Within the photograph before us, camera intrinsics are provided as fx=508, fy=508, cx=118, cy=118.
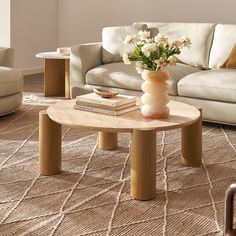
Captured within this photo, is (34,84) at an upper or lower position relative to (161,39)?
lower

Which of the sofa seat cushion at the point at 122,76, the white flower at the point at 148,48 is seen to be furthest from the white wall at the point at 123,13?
the white flower at the point at 148,48

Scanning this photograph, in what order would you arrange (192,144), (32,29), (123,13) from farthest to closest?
(32,29) < (123,13) < (192,144)

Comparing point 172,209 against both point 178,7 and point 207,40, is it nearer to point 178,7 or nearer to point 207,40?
point 207,40

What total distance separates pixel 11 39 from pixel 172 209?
4.70 meters

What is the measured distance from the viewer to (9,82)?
4.42 m

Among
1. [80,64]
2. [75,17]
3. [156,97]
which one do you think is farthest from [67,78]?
[156,97]

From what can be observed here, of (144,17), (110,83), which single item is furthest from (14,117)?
(144,17)

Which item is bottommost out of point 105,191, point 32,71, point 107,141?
point 105,191

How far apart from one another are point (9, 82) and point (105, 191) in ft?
6.42

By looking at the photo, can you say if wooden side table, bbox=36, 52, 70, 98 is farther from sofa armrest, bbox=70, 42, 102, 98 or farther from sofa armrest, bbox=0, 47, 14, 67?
sofa armrest, bbox=0, 47, 14, 67

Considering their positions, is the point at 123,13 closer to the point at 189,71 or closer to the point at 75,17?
the point at 75,17

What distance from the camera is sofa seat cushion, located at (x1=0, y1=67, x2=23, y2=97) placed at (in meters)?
4.35

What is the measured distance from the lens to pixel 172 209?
8.51 feet

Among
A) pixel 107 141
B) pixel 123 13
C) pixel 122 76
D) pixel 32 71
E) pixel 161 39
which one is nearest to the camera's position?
pixel 161 39
